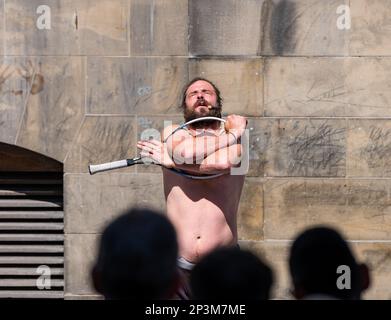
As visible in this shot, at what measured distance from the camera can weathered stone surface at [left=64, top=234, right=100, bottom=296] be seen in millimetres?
8102

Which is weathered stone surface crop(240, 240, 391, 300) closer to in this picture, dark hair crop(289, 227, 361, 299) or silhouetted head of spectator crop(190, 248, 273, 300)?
dark hair crop(289, 227, 361, 299)

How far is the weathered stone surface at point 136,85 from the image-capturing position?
315 inches

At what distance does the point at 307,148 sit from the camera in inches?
316

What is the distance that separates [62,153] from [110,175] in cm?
41

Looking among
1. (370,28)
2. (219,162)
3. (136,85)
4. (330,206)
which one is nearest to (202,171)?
(219,162)

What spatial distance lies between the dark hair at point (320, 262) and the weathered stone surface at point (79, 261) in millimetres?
4644

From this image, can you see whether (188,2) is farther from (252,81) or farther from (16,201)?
(16,201)

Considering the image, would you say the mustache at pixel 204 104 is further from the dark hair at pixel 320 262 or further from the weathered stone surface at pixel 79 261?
the dark hair at pixel 320 262

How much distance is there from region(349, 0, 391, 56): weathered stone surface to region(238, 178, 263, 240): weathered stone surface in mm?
1275

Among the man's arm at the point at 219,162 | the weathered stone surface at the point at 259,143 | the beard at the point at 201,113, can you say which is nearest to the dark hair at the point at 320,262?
the man's arm at the point at 219,162

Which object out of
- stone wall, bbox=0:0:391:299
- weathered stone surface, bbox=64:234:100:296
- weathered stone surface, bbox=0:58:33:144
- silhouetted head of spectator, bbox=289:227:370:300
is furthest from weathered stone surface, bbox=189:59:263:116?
silhouetted head of spectator, bbox=289:227:370:300

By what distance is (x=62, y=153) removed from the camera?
318 inches
